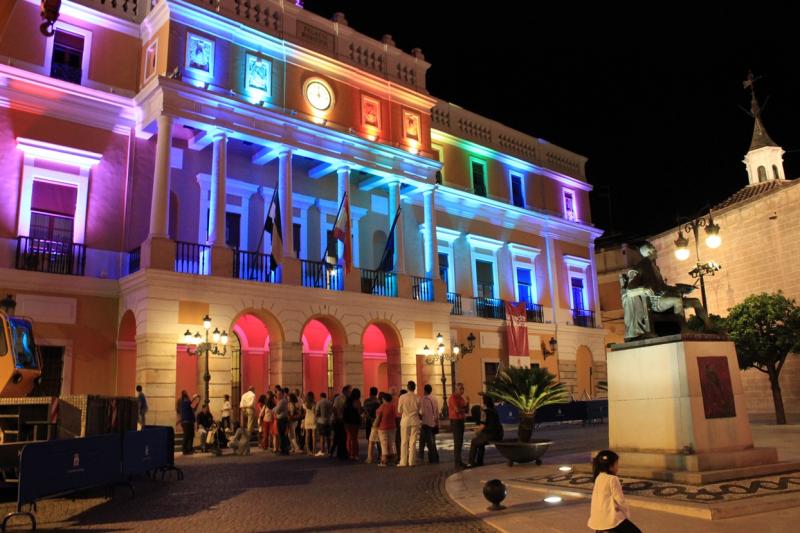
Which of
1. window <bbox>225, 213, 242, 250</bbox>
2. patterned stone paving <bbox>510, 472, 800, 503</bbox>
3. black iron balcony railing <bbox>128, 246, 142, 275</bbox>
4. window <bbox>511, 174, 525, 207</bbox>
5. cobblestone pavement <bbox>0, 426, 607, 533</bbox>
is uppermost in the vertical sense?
window <bbox>511, 174, 525, 207</bbox>

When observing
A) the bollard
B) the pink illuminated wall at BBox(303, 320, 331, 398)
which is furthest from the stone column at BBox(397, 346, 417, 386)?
the bollard

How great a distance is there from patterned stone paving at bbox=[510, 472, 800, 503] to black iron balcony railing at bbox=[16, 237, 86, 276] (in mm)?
14677

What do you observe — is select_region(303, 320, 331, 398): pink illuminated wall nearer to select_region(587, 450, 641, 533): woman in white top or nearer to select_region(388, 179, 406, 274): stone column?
select_region(388, 179, 406, 274): stone column

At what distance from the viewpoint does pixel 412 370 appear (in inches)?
909

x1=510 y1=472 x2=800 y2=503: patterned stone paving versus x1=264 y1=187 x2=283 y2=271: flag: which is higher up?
x1=264 y1=187 x2=283 y2=271: flag

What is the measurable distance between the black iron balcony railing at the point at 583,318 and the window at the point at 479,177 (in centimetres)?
775

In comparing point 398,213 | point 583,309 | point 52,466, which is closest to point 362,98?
point 398,213

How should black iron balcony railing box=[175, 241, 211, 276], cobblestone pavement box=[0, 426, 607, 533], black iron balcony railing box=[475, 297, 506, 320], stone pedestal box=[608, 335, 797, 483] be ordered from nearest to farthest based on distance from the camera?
cobblestone pavement box=[0, 426, 607, 533]
stone pedestal box=[608, 335, 797, 483]
black iron balcony railing box=[175, 241, 211, 276]
black iron balcony railing box=[475, 297, 506, 320]

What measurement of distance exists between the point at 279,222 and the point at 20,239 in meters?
7.05

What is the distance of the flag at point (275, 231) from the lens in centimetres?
2022

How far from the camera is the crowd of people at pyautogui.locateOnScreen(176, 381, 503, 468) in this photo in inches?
499

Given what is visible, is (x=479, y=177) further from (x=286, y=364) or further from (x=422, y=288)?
(x=286, y=364)

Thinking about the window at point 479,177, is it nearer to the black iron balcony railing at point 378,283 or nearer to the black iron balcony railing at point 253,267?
the black iron balcony railing at point 378,283

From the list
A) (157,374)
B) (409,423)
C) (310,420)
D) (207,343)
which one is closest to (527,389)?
(409,423)
